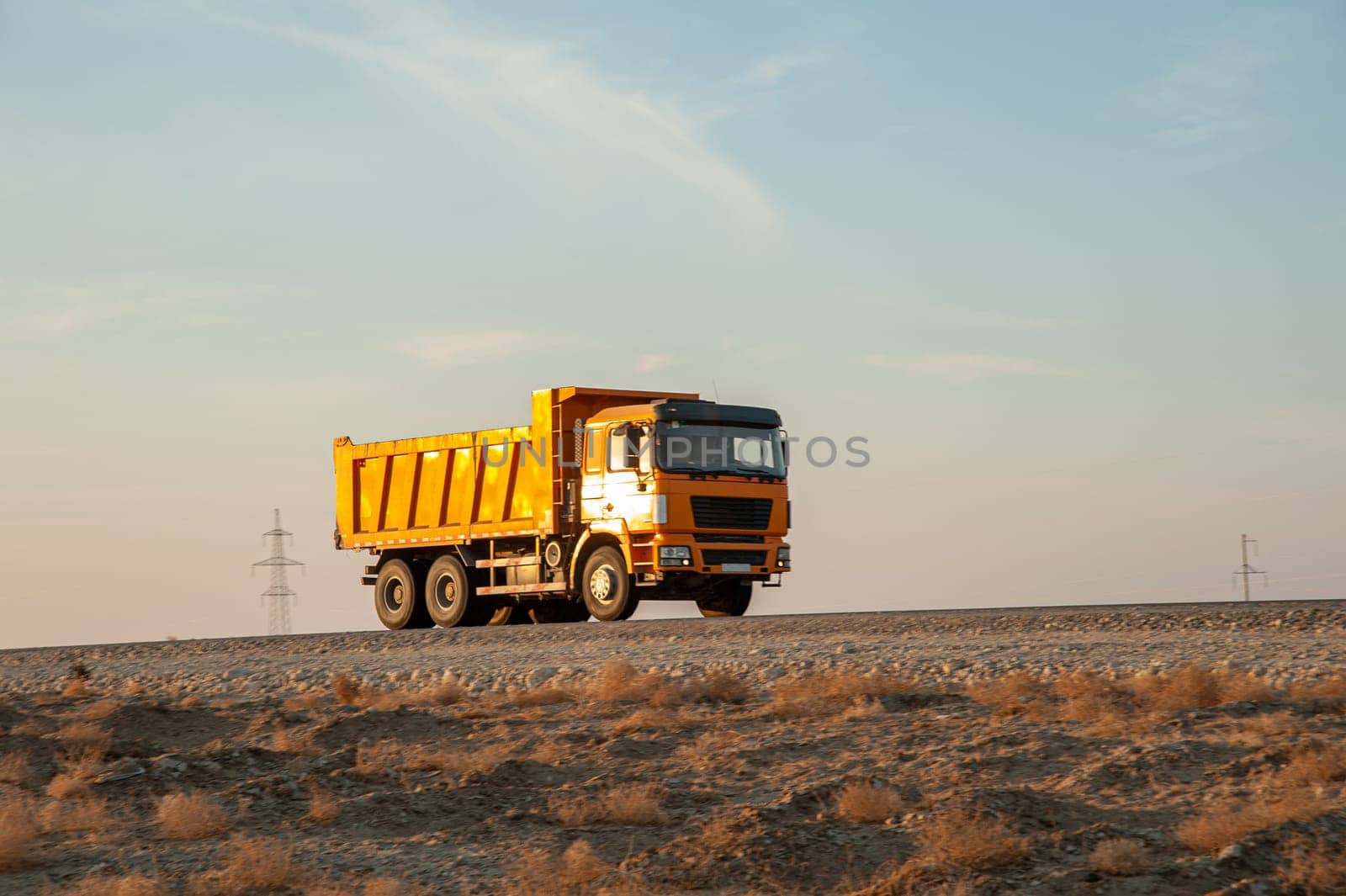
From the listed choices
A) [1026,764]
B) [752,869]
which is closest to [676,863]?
[752,869]

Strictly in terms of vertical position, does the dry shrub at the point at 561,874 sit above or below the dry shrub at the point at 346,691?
below

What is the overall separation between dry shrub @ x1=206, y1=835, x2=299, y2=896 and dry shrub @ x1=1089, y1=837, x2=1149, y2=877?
4.25 meters

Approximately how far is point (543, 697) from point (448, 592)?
13.7m

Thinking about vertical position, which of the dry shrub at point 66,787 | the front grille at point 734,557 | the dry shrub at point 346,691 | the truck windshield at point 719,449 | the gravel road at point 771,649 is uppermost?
the truck windshield at point 719,449

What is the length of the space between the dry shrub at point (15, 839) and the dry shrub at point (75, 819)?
38cm

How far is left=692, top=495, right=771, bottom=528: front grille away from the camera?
23.8 meters

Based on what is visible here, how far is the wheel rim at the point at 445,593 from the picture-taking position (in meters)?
27.6

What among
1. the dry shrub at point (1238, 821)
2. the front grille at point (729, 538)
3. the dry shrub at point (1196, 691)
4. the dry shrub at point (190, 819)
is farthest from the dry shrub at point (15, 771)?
the front grille at point (729, 538)

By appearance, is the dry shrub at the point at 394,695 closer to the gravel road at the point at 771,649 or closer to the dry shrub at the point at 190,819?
the gravel road at the point at 771,649

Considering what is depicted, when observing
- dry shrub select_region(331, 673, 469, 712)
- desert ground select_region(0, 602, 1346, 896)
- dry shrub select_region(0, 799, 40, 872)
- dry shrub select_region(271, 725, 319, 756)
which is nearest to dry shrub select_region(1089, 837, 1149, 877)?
desert ground select_region(0, 602, 1346, 896)

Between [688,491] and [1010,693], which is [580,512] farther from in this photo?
[1010,693]

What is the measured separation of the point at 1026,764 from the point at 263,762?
224 inches

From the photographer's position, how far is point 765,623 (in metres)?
21.0

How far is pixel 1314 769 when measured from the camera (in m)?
9.67
